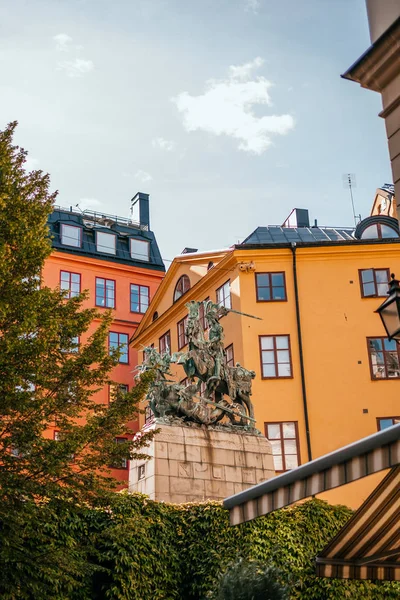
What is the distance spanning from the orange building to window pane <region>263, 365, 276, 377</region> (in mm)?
12180

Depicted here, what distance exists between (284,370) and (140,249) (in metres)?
19.5

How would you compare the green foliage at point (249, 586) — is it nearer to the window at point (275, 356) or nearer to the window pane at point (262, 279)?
the window at point (275, 356)

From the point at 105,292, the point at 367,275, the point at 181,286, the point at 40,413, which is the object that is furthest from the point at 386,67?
the point at 105,292

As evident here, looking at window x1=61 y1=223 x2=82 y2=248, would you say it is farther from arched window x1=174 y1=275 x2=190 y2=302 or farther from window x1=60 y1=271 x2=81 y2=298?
arched window x1=174 y1=275 x2=190 y2=302

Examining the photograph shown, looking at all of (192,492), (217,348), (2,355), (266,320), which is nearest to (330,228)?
(266,320)

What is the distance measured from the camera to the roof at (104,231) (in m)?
48.7

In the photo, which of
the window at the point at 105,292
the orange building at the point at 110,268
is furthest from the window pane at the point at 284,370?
the window at the point at 105,292

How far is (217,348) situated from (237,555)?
767 centimetres

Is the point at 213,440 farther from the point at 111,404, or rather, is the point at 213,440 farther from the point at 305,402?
the point at 305,402

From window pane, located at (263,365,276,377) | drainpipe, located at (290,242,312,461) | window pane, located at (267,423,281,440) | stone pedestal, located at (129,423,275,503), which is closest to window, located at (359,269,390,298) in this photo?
drainpipe, located at (290,242,312,461)

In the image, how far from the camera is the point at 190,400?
23.1m

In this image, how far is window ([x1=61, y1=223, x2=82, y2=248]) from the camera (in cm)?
4856

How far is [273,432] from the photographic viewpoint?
110 feet

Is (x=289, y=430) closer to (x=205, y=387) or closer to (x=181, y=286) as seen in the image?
(x=205, y=387)
